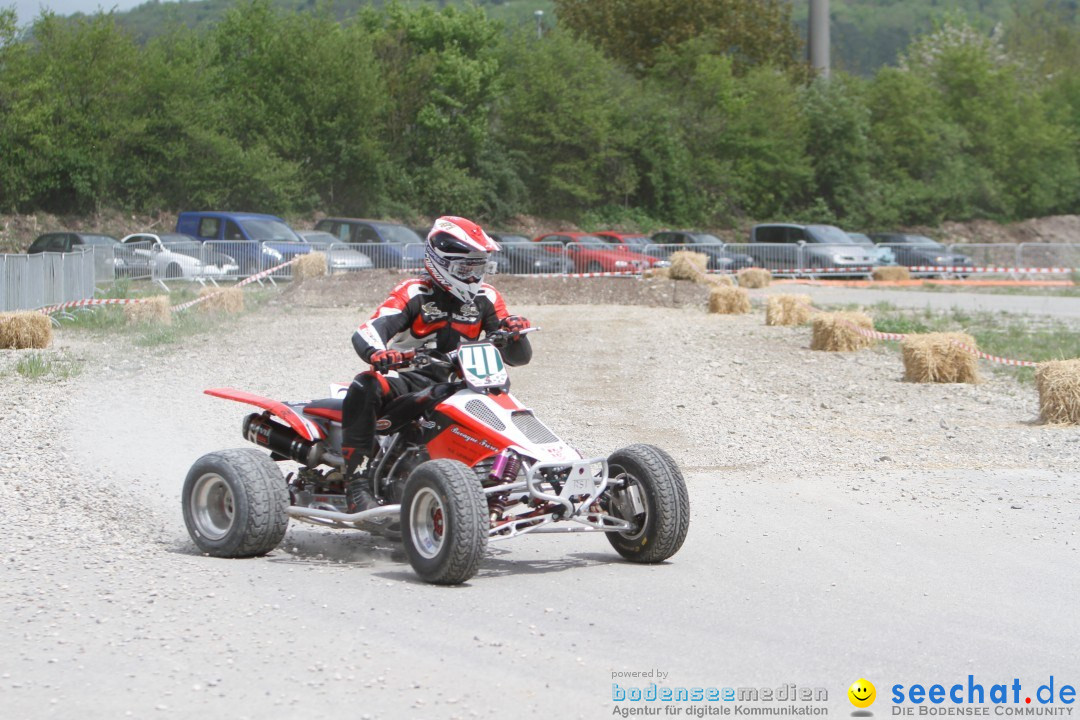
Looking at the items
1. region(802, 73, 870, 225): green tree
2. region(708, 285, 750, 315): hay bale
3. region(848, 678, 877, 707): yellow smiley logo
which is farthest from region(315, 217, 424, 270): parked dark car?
region(848, 678, 877, 707): yellow smiley logo

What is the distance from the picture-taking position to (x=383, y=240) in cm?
3706

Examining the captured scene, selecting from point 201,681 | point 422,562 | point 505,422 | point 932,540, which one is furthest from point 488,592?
point 932,540

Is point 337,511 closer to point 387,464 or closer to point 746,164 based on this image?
point 387,464

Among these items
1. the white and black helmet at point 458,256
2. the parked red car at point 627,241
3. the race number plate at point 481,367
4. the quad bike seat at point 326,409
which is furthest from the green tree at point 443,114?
the race number plate at point 481,367

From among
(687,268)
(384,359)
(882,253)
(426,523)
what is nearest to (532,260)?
(687,268)

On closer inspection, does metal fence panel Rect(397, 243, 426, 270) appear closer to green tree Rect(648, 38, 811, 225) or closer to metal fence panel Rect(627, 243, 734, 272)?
metal fence panel Rect(627, 243, 734, 272)

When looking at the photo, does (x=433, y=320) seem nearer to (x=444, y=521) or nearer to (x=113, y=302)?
(x=444, y=521)

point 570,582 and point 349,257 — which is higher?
point 349,257

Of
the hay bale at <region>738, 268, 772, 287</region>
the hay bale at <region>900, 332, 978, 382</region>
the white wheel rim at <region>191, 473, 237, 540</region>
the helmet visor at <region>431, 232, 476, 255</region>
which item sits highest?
the helmet visor at <region>431, 232, 476, 255</region>

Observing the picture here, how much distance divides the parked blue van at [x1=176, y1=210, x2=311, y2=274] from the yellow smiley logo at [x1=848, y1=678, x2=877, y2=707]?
94.5ft

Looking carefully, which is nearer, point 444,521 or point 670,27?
point 444,521

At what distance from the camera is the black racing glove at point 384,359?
7074 millimetres

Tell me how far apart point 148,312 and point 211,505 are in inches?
622

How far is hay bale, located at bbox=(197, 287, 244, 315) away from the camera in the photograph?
2544 cm
